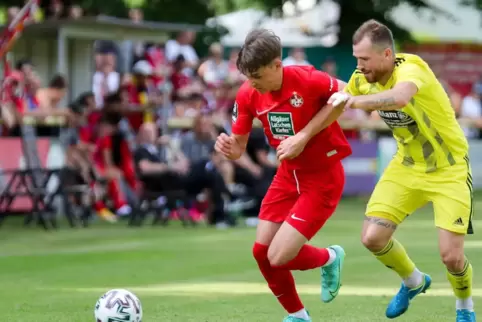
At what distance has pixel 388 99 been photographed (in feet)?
26.0

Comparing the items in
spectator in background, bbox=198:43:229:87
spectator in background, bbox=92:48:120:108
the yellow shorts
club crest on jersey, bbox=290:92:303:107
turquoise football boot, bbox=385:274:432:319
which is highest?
club crest on jersey, bbox=290:92:303:107

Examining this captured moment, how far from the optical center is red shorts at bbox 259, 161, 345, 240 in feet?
27.9

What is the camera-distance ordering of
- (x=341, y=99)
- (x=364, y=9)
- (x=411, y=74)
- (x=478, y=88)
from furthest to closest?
(x=478, y=88) < (x=364, y=9) < (x=411, y=74) < (x=341, y=99)

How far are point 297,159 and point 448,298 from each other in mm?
2565

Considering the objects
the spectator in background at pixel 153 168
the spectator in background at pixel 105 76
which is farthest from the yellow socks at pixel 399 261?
the spectator in background at pixel 105 76

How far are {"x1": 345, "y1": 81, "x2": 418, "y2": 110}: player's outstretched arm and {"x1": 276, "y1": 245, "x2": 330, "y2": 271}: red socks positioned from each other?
1327 millimetres

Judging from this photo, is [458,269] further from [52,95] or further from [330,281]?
[52,95]

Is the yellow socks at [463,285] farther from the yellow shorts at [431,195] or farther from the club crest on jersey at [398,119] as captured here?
the club crest on jersey at [398,119]

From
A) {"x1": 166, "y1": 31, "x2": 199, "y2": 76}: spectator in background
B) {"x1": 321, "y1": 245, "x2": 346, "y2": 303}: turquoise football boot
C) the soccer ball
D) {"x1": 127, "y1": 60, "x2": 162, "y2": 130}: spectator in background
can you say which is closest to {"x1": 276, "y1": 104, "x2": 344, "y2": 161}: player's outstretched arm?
{"x1": 321, "y1": 245, "x2": 346, "y2": 303}: turquoise football boot

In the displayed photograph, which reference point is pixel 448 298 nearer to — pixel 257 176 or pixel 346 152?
pixel 346 152

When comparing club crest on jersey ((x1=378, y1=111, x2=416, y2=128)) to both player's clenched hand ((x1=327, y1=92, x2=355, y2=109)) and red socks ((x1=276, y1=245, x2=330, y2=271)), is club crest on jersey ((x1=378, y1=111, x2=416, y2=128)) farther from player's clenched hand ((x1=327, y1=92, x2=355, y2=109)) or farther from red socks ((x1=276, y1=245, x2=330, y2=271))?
red socks ((x1=276, y1=245, x2=330, y2=271))

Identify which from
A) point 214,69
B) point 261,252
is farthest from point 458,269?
point 214,69

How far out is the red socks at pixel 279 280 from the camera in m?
8.55

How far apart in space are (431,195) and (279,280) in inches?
52.6
